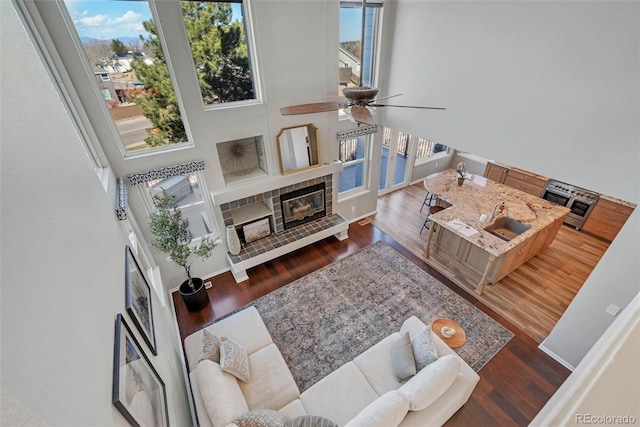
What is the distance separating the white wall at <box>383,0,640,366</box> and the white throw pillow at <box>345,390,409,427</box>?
267 centimetres

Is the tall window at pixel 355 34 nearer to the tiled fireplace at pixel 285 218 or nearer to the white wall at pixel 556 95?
the white wall at pixel 556 95

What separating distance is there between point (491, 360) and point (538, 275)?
7.39 ft

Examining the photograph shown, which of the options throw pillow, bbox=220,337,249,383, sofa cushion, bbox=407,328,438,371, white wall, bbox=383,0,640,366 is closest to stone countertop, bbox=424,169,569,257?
white wall, bbox=383,0,640,366

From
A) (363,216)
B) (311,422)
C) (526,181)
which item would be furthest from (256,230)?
(526,181)

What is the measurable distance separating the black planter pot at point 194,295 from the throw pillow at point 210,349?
1383 millimetres

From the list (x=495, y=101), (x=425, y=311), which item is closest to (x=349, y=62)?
(x=495, y=101)

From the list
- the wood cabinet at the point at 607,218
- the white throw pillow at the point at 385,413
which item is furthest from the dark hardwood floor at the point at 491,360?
the wood cabinet at the point at 607,218

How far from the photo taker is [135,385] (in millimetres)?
1590

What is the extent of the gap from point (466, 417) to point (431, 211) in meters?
3.69

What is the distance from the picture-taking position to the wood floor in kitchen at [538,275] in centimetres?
420

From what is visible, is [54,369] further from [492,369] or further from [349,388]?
[492,369]

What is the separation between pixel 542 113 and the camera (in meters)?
3.14

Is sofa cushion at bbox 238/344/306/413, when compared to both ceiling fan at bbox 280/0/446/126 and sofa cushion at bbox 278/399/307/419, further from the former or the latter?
ceiling fan at bbox 280/0/446/126

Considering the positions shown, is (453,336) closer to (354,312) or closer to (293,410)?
(354,312)
